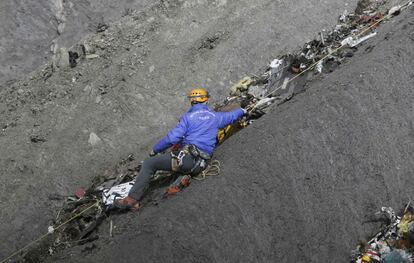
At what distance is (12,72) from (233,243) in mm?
11932

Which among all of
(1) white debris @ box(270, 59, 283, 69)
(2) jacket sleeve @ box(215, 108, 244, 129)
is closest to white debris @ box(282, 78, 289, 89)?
(1) white debris @ box(270, 59, 283, 69)

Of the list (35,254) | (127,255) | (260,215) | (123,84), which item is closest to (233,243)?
(260,215)

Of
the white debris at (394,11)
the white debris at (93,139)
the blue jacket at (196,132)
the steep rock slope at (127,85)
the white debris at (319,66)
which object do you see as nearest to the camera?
the blue jacket at (196,132)

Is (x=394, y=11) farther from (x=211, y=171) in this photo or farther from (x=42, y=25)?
(x=42, y=25)

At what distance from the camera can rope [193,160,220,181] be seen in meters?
10.6

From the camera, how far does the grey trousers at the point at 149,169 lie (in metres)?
10.8

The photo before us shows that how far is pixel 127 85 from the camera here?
1620 cm

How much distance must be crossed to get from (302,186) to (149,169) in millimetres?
3092

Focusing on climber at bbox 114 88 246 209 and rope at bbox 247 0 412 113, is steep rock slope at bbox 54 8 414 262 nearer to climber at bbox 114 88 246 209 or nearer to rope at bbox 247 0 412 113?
climber at bbox 114 88 246 209

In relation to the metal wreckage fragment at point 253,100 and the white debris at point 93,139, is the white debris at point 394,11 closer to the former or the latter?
the metal wreckage fragment at point 253,100

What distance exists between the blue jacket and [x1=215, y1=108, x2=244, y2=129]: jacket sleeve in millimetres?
134

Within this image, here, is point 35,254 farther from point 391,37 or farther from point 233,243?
point 391,37

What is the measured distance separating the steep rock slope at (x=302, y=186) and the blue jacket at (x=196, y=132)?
0.46m

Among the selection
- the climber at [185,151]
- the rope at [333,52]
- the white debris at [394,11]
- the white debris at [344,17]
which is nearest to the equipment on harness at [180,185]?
the climber at [185,151]
